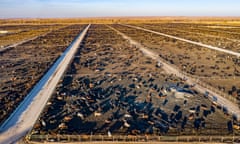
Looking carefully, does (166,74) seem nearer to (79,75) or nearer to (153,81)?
(153,81)

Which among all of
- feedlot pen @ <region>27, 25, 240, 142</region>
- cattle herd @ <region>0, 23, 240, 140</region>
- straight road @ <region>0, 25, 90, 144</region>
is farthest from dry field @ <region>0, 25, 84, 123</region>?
feedlot pen @ <region>27, 25, 240, 142</region>

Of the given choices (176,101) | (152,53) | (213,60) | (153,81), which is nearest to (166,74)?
(153,81)

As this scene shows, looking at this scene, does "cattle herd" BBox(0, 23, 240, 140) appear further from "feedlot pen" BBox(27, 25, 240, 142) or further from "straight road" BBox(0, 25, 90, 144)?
"straight road" BBox(0, 25, 90, 144)

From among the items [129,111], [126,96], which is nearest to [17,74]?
[126,96]

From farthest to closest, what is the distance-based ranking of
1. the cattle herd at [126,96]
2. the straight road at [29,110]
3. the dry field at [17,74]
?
1. the dry field at [17,74]
2. the cattle herd at [126,96]
3. the straight road at [29,110]

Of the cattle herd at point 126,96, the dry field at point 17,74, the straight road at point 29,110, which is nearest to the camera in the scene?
the straight road at point 29,110

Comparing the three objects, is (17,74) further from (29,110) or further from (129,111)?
(129,111)

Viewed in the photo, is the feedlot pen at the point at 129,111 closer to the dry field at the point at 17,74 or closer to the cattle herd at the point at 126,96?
the cattle herd at the point at 126,96

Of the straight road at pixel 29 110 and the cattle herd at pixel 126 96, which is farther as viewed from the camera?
the cattle herd at pixel 126 96

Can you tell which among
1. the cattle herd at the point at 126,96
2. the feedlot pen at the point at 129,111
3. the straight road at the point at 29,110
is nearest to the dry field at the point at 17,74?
the cattle herd at the point at 126,96
